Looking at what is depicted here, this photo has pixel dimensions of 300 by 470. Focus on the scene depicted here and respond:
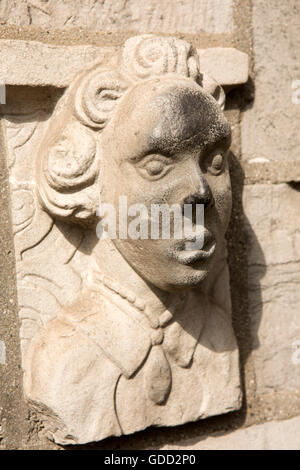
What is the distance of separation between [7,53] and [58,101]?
0.14m

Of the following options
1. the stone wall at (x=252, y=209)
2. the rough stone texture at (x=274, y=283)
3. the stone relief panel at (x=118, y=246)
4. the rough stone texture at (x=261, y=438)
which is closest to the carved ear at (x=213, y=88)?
the stone relief panel at (x=118, y=246)

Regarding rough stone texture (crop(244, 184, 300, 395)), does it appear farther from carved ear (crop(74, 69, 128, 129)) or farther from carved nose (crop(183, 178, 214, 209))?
carved ear (crop(74, 69, 128, 129))


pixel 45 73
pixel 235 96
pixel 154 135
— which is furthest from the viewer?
pixel 235 96

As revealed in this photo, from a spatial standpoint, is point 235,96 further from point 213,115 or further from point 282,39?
point 213,115

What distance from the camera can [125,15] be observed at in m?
1.34

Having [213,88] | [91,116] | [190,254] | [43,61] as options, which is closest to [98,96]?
[91,116]

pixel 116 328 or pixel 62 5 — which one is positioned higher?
pixel 62 5

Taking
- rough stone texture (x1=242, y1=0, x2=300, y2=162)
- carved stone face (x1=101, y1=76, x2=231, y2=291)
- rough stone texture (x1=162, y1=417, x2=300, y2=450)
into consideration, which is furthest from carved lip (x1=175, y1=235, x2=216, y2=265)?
rough stone texture (x1=162, y1=417, x2=300, y2=450)

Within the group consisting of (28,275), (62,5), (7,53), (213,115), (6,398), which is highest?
(62,5)

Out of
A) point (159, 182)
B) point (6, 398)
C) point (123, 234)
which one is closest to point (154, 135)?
point (159, 182)

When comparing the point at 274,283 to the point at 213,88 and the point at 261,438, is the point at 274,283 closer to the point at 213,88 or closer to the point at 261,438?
the point at 261,438

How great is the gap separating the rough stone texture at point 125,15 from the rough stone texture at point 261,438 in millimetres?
1007

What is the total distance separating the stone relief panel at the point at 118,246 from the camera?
115 centimetres

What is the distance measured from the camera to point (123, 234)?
47.4 inches
